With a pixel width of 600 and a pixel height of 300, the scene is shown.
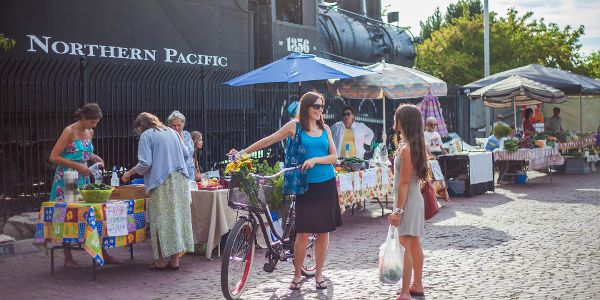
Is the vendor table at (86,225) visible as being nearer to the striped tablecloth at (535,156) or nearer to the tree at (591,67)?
the striped tablecloth at (535,156)

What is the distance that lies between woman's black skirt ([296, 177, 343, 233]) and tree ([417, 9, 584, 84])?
3052 centimetres

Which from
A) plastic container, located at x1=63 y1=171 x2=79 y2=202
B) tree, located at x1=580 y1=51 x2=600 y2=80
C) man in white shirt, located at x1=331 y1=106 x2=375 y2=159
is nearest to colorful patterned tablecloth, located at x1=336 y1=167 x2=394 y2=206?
man in white shirt, located at x1=331 y1=106 x2=375 y2=159

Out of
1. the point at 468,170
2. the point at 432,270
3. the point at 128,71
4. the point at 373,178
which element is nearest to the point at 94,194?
the point at 432,270

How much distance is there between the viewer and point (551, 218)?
38.2 feet

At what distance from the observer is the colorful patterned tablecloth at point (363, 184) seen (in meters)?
10.6

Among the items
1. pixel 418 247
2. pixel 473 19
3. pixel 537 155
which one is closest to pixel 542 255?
pixel 418 247

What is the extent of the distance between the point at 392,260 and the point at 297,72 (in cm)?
610

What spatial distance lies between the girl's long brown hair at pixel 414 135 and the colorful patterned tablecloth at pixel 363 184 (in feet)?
13.0

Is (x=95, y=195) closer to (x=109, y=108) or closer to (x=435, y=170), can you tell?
(x=109, y=108)

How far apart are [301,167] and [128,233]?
2.23 metres

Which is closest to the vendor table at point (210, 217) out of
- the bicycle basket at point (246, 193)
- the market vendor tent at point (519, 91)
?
the bicycle basket at point (246, 193)

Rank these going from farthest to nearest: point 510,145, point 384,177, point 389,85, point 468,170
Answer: point 510,145
point 468,170
point 389,85
point 384,177

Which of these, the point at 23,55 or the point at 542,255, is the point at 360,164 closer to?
the point at 542,255

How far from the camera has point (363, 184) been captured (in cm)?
1120
